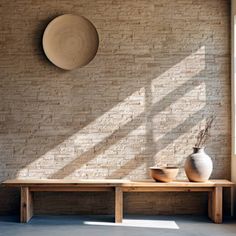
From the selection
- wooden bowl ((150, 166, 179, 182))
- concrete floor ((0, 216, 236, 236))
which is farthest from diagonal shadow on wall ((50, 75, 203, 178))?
concrete floor ((0, 216, 236, 236))

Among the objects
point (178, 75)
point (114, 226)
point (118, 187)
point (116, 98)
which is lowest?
point (114, 226)

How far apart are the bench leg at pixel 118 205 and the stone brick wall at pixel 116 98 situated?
484 mm

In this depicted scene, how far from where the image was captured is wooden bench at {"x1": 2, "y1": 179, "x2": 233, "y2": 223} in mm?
5238

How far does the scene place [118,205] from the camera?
5.30 meters

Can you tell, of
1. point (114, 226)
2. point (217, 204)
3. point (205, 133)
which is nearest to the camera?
point (114, 226)

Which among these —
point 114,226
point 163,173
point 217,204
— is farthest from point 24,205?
point 217,204

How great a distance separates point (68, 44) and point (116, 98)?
935 millimetres

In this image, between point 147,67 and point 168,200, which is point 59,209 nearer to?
point 168,200

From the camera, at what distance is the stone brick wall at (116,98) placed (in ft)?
19.0

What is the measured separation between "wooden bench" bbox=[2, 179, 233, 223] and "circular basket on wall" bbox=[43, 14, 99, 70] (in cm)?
151

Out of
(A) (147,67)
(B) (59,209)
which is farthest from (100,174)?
(A) (147,67)

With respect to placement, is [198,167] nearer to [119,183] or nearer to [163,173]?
[163,173]

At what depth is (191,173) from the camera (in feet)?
17.5

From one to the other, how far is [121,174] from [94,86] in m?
1.18
